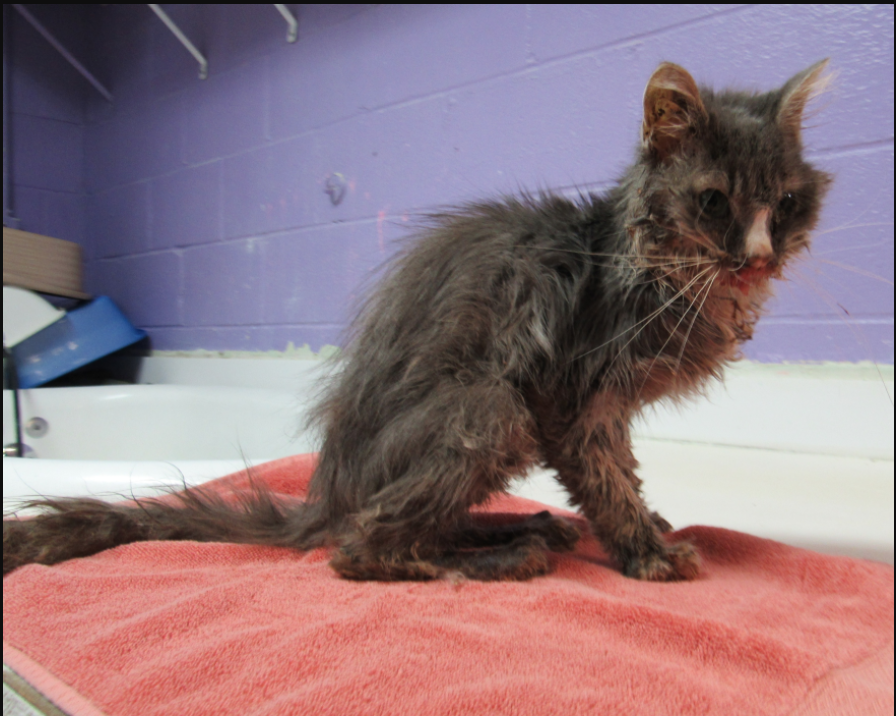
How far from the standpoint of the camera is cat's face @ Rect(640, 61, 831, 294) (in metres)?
0.80

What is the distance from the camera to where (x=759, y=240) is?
77cm

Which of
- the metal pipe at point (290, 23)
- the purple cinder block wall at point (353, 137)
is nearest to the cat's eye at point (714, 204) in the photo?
the purple cinder block wall at point (353, 137)

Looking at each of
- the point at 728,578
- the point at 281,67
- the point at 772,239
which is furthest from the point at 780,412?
the point at 281,67

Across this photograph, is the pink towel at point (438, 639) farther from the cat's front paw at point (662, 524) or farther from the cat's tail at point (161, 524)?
the cat's front paw at point (662, 524)

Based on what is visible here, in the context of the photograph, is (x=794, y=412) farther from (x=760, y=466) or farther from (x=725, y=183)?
(x=725, y=183)

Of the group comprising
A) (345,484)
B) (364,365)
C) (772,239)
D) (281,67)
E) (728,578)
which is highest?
(281,67)

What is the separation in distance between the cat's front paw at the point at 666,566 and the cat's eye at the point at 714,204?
54cm

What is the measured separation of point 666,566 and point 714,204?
0.57 meters

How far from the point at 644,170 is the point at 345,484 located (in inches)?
26.2

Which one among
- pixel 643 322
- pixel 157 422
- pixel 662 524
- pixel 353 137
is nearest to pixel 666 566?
pixel 662 524

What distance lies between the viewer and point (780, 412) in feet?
4.81

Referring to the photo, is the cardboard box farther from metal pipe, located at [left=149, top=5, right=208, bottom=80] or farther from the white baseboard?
the white baseboard

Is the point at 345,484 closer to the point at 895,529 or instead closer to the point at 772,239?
the point at 772,239

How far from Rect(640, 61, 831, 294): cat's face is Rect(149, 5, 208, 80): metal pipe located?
2409 millimetres
